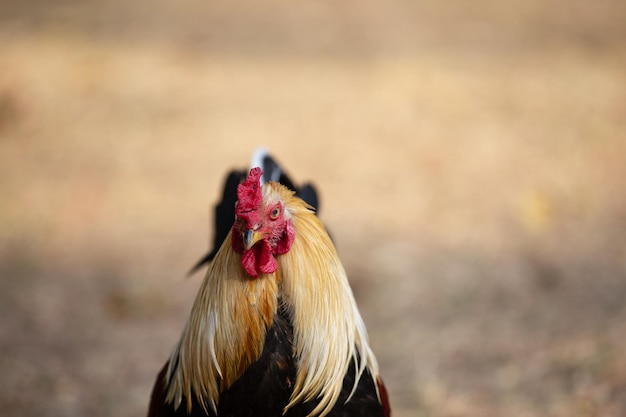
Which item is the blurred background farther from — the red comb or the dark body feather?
the red comb

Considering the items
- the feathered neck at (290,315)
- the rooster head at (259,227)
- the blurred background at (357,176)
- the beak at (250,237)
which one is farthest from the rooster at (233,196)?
the blurred background at (357,176)

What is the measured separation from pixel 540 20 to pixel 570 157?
8.72ft

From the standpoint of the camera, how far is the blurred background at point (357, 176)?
17.1ft

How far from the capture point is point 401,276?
6184mm

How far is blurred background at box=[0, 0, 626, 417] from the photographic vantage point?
520cm


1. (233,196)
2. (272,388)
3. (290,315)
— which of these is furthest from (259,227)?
(233,196)

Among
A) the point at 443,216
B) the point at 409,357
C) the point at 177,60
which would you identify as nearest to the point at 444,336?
the point at 409,357

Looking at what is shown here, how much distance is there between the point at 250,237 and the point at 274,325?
0.46 meters

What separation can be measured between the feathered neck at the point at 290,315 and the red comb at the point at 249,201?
0.11 m

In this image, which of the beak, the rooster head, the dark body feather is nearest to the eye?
the rooster head

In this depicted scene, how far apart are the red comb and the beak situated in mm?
25

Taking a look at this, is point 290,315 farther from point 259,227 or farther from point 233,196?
point 233,196

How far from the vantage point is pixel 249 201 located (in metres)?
2.62

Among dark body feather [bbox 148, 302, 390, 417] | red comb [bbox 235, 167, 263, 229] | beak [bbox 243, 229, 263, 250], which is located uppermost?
red comb [bbox 235, 167, 263, 229]
